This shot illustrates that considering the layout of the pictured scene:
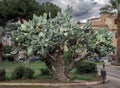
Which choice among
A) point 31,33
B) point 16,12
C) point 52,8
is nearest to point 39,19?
point 31,33

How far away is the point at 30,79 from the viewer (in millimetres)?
27906

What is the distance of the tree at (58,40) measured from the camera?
1040 inches

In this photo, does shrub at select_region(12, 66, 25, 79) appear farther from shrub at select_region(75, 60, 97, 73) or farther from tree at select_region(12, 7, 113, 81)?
shrub at select_region(75, 60, 97, 73)

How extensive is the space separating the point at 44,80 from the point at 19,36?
3.75m

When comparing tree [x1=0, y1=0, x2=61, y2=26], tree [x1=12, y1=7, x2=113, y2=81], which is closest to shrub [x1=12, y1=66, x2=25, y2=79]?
tree [x1=12, y1=7, x2=113, y2=81]

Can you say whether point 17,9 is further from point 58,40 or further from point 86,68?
point 58,40

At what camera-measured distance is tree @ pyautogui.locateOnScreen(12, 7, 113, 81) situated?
26422 mm

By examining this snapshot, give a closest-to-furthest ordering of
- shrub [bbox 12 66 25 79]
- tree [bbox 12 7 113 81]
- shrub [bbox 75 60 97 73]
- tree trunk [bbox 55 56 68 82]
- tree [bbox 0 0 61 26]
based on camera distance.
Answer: tree [bbox 12 7 113 81]
tree trunk [bbox 55 56 68 82]
shrub [bbox 12 66 25 79]
shrub [bbox 75 60 97 73]
tree [bbox 0 0 61 26]

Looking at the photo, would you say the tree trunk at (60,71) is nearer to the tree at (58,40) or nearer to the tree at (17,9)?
the tree at (58,40)

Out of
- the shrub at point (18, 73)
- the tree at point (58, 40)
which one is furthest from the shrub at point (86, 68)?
the shrub at point (18, 73)

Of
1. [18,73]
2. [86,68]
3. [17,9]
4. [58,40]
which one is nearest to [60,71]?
[58,40]

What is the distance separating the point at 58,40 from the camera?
2669 cm

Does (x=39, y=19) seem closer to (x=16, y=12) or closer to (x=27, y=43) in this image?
(x=27, y=43)

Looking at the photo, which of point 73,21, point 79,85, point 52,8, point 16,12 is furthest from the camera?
point 52,8
